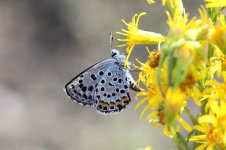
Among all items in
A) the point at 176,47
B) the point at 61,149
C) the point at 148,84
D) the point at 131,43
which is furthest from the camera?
the point at 61,149

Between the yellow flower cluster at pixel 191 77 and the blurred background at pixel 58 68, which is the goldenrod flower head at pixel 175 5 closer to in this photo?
the yellow flower cluster at pixel 191 77

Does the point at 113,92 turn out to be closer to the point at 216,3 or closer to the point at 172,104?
the point at 216,3

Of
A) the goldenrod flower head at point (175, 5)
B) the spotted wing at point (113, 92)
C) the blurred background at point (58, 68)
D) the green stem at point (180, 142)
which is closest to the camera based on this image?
the green stem at point (180, 142)

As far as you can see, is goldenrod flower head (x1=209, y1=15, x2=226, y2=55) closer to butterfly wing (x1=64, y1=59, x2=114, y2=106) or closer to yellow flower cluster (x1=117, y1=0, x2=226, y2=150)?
yellow flower cluster (x1=117, y1=0, x2=226, y2=150)

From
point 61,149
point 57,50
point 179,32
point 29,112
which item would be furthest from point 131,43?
point 57,50

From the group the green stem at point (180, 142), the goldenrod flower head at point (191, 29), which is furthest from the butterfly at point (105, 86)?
the goldenrod flower head at point (191, 29)

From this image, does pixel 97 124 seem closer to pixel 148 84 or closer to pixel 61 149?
pixel 61 149
